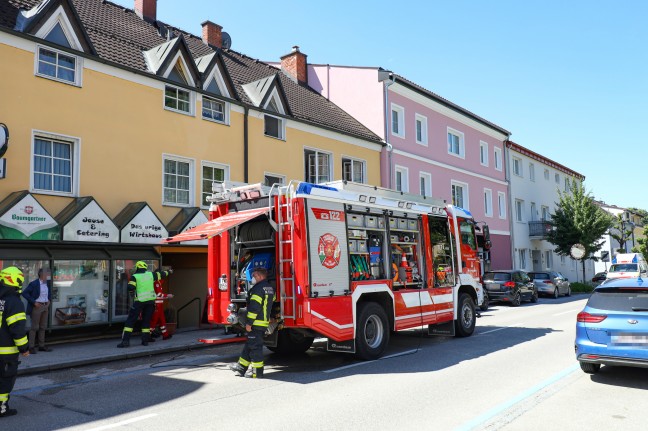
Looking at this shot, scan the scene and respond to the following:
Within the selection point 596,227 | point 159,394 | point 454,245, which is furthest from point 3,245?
point 596,227

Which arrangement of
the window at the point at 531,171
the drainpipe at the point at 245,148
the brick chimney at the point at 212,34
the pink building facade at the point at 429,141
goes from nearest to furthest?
the drainpipe at the point at 245,148, the brick chimney at the point at 212,34, the pink building facade at the point at 429,141, the window at the point at 531,171

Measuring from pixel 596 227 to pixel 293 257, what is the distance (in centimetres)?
3133

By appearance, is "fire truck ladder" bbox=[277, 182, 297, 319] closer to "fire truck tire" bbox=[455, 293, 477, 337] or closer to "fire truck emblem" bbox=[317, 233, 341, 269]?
"fire truck emblem" bbox=[317, 233, 341, 269]

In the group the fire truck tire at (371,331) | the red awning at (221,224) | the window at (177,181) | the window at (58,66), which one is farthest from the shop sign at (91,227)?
the fire truck tire at (371,331)

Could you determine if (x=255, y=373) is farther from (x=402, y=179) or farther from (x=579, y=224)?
(x=579, y=224)

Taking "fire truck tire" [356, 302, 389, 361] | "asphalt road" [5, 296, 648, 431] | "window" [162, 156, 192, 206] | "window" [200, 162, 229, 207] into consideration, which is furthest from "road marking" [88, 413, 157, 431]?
"window" [200, 162, 229, 207]

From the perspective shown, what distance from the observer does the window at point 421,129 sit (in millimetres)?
25859

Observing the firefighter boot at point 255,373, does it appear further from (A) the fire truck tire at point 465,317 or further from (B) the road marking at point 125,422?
(A) the fire truck tire at point 465,317

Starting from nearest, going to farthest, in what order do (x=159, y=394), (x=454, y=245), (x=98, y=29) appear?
(x=159, y=394), (x=454, y=245), (x=98, y=29)

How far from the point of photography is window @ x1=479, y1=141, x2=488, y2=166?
102ft

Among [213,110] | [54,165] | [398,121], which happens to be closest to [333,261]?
[54,165]

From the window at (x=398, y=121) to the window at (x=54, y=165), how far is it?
1480cm

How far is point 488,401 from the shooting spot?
6.29 metres

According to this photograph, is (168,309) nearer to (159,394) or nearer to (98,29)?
(159,394)
